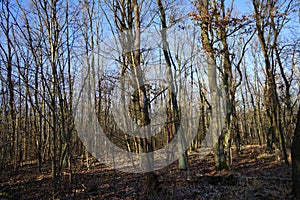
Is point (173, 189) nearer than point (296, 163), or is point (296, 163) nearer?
point (296, 163)

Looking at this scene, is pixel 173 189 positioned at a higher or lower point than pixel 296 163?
lower

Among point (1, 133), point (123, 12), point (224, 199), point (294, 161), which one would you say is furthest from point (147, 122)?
point (1, 133)

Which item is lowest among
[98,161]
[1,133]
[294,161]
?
[98,161]

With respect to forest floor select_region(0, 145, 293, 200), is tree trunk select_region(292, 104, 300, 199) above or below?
above

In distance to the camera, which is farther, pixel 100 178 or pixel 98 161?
pixel 98 161

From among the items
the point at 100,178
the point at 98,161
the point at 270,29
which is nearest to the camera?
the point at 100,178

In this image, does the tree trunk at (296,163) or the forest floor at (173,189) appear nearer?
the tree trunk at (296,163)

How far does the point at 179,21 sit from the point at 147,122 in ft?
19.9

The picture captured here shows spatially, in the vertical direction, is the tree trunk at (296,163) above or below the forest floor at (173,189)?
above

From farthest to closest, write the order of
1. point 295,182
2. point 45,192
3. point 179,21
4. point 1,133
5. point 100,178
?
point 1,133, point 179,21, point 100,178, point 45,192, point 295,182

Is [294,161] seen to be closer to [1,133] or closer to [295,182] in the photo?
[295,182]

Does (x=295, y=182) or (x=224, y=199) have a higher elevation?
(x=295, y=182)

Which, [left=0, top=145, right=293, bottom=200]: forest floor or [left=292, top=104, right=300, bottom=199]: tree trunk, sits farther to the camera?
[left=0, top=145, right=293, bottom=200]: forest floor

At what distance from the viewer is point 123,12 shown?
8406 millimetres
